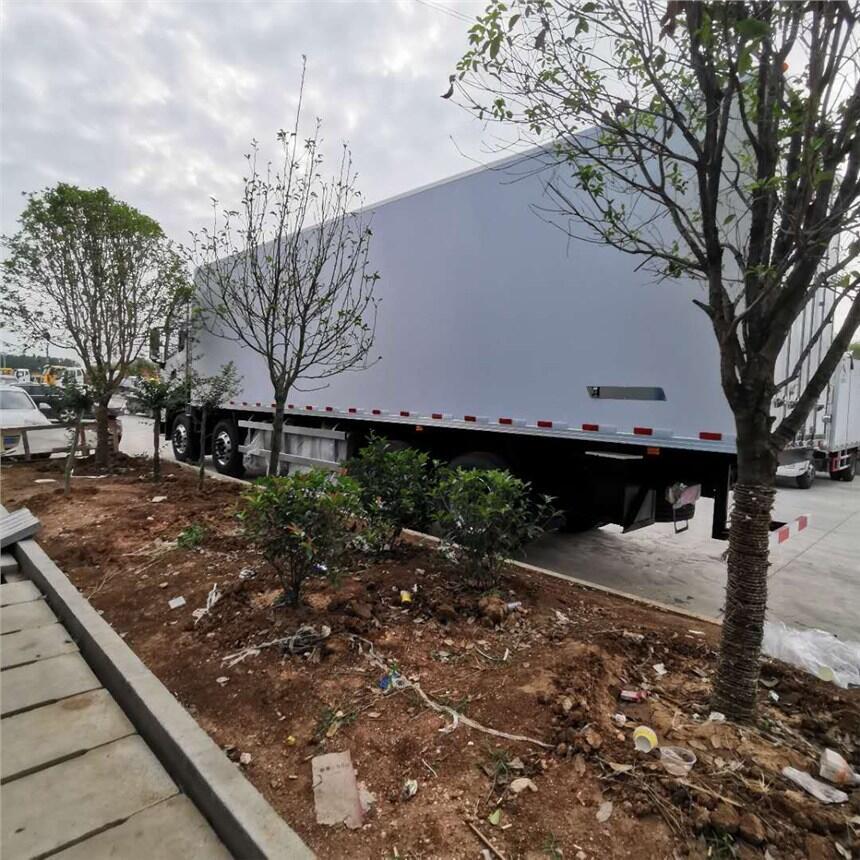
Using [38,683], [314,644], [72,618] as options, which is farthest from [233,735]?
[72,618]

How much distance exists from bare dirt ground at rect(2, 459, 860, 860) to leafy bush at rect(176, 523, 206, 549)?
45 centimetres

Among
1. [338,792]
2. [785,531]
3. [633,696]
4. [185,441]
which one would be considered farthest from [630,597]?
[185,441]

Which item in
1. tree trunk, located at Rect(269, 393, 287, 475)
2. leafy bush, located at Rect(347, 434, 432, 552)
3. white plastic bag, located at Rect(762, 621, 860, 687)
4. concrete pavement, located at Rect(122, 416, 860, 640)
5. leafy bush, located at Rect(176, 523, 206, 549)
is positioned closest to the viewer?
white plastic bag, located at Rect(762, 621, 860, 687)

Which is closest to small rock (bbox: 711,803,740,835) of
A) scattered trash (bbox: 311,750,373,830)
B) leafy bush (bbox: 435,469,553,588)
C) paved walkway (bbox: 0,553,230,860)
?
scattered trash (bbox: 311,750,373,830)

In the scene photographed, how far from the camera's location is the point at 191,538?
461 centimetres

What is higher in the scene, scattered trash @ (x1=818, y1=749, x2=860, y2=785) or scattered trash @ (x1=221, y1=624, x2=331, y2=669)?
scattered trash @ (x1=818, y1=749, x2=860, y2=785)

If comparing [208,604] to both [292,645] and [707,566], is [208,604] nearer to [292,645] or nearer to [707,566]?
[292,645]

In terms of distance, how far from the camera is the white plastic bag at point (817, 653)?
2779mm

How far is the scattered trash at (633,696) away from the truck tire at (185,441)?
9.37 m

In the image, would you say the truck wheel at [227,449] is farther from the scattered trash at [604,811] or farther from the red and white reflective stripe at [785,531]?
the scattered trash at [604,811]

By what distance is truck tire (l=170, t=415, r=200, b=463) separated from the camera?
10141 millimetres

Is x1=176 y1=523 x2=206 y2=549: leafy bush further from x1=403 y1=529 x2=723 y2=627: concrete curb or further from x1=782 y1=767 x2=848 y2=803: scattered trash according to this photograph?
x1=782 y1=767 x2=848 y2=803: scattered trash

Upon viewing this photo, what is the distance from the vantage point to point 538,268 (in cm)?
459

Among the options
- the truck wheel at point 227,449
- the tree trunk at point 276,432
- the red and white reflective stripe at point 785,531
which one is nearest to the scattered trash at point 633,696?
the red and white reflective stripe at point 785,531
